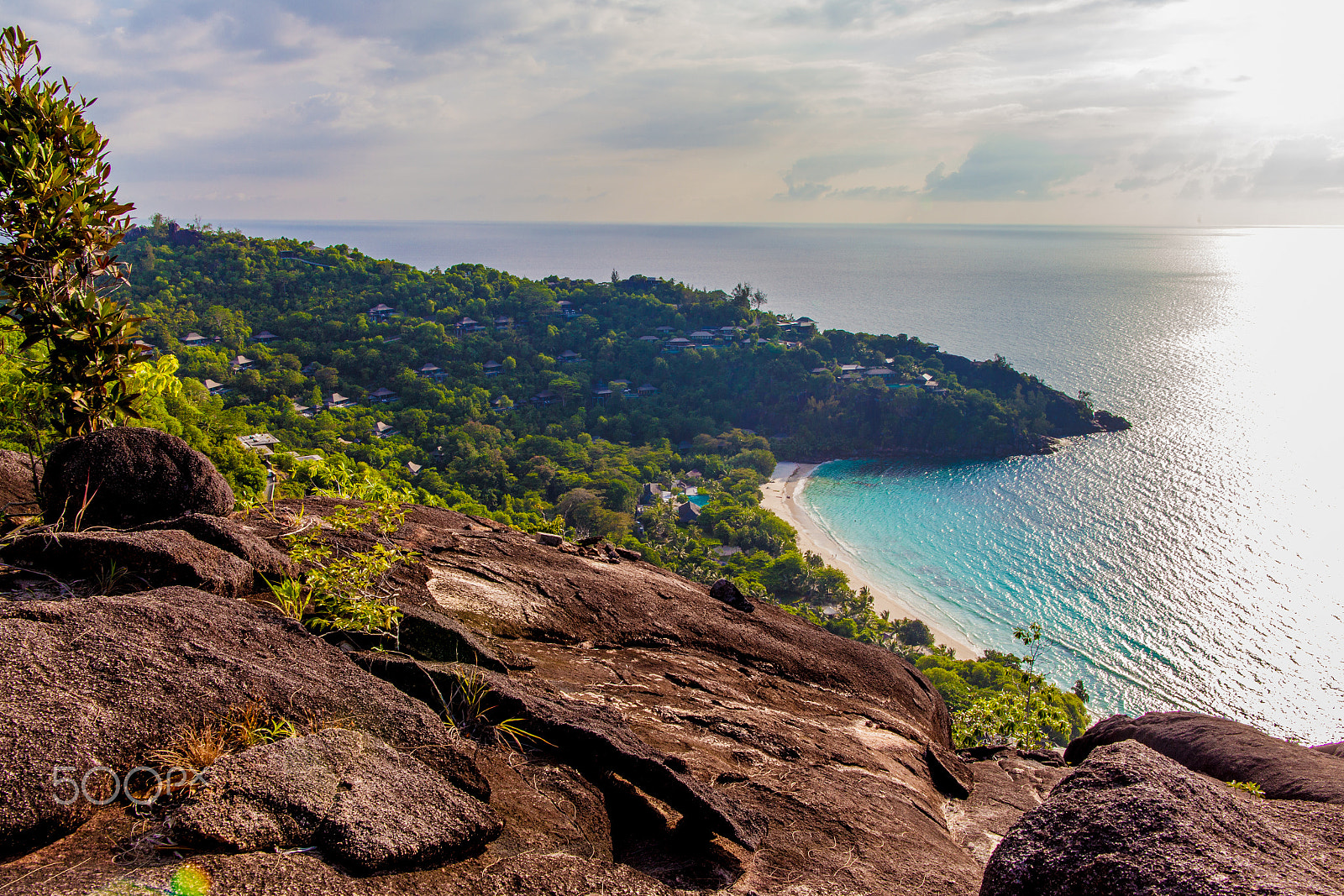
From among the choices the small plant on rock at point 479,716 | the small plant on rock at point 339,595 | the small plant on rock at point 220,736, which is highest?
the small plant on rock at point 339,595

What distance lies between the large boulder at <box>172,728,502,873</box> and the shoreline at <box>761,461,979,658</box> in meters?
36.0

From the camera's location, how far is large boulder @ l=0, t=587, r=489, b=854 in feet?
9.57

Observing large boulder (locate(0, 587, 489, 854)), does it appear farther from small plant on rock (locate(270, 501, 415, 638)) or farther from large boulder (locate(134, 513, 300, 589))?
large boulder (locate(134, 513, 300, 589))

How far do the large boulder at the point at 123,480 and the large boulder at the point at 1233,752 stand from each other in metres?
9.01

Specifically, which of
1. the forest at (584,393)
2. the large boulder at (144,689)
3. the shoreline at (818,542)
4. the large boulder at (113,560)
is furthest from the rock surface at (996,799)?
the shoreline at (818,542)

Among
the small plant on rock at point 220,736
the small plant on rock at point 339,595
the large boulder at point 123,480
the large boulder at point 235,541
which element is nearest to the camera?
the small plant on rock at point 220,736

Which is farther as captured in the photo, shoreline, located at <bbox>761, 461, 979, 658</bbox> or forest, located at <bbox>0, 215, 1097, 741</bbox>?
forest, located at <bbox>0, 215, 1097, 741</bbox>

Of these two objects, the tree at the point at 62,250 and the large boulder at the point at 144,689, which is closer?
the large boulder at the point at 144,689

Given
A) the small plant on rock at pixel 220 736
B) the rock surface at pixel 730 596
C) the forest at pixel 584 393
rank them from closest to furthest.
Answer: the small plant on rock at pixel 220 736
the rock surface at pixel 730 596
the forest at pixel 584 393

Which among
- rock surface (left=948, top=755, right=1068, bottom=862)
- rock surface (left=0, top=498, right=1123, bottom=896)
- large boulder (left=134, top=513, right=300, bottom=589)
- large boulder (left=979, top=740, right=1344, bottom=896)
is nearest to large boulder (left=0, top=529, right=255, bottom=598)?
large boulder (left=134, top=513, right=300, bottom=589)

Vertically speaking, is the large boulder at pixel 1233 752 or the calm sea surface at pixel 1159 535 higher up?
the large boulder at pixel 1233 752

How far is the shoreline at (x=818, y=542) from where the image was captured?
121 ft

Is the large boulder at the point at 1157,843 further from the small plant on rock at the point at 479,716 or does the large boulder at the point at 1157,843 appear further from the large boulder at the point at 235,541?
Answer: the large boulder at the point at 235,541

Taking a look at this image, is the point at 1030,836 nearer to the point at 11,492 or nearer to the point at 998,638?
the point at 11,492
